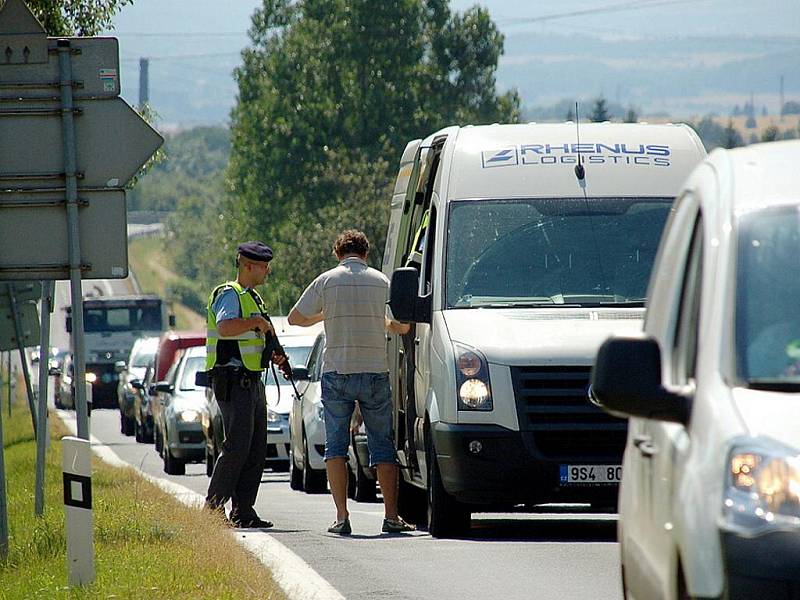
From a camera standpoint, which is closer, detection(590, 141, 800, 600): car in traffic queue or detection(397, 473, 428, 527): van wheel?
detection(590, 141, 800, 600): car in traffic queue

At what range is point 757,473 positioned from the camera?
461 centimetres

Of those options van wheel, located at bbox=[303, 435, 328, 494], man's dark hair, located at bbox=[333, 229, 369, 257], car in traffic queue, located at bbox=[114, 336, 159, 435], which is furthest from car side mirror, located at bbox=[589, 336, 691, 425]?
car in traffic queue, located at bbox=[114, 336, 159, 435]

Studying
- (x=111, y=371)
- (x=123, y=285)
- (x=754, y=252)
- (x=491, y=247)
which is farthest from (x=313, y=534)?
(x=123, y=285)

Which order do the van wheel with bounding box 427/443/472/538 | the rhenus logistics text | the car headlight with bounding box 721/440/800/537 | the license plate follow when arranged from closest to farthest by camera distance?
the car headlight with bounding box 721/440/800/537 < the license plate < the van wheel with bounding box 427/443/472/538 < the rhenus logistics text

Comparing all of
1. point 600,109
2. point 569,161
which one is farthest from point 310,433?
point 600,109

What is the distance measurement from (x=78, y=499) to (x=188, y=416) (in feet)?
52.6

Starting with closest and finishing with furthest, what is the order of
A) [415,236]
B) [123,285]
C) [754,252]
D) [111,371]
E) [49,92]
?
[754,252] → [49,92] → [415,236] → [111,371] → [123,285]

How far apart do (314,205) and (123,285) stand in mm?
86395

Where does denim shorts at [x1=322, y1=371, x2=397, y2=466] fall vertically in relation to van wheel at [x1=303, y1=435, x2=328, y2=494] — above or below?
above

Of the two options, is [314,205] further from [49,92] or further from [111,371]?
[49,92]

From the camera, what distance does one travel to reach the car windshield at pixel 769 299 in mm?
5074

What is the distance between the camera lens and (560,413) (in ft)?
38.1

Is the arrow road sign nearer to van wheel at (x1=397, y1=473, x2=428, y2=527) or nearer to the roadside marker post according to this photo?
the roadside marker post

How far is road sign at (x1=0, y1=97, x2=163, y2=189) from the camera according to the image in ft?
36.1
